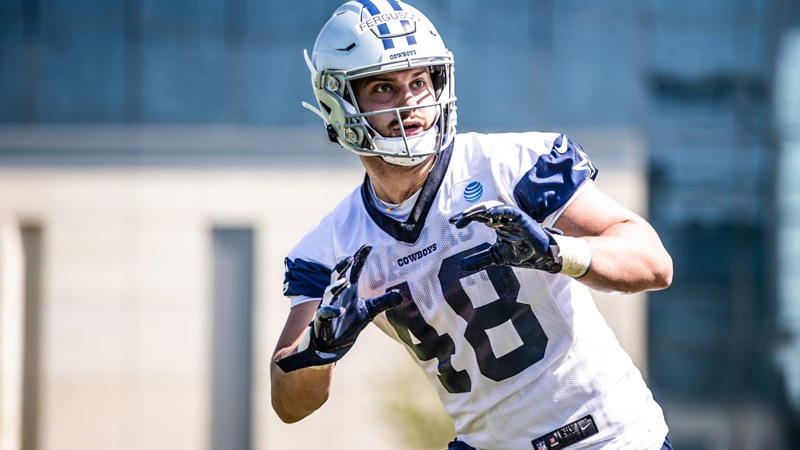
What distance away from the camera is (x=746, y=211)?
11422 millimetres

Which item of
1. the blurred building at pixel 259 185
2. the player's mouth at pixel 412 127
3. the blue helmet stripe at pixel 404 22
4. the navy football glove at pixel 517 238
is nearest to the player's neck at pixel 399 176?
the player's mouth at pixel 412 127

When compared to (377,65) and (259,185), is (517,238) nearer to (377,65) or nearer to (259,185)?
Result: (377,65)

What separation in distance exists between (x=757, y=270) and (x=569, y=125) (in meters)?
2.49

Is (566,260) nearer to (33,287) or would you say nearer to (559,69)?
(559,69)

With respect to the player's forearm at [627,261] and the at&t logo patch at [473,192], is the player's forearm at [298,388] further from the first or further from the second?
the player's forearm at [627,261]

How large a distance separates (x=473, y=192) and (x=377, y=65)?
1.42 ft

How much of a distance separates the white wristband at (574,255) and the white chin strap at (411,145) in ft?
1.67

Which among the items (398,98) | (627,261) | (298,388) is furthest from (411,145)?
(298,388)

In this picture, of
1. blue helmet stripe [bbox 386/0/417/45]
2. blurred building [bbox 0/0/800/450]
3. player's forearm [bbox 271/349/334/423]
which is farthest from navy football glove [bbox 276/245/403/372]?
blurred building [bbox 0/0/800/450]

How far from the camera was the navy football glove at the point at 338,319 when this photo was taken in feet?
9.07

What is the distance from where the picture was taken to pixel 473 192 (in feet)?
9.69

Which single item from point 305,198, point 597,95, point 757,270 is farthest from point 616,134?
point 305,198

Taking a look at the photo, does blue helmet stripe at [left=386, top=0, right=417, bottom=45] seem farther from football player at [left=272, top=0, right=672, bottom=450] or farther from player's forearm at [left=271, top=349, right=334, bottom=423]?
player's forearm at [left=271, top=349, right=334, bottom=423]

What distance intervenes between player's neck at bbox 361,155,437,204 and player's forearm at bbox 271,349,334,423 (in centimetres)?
51
